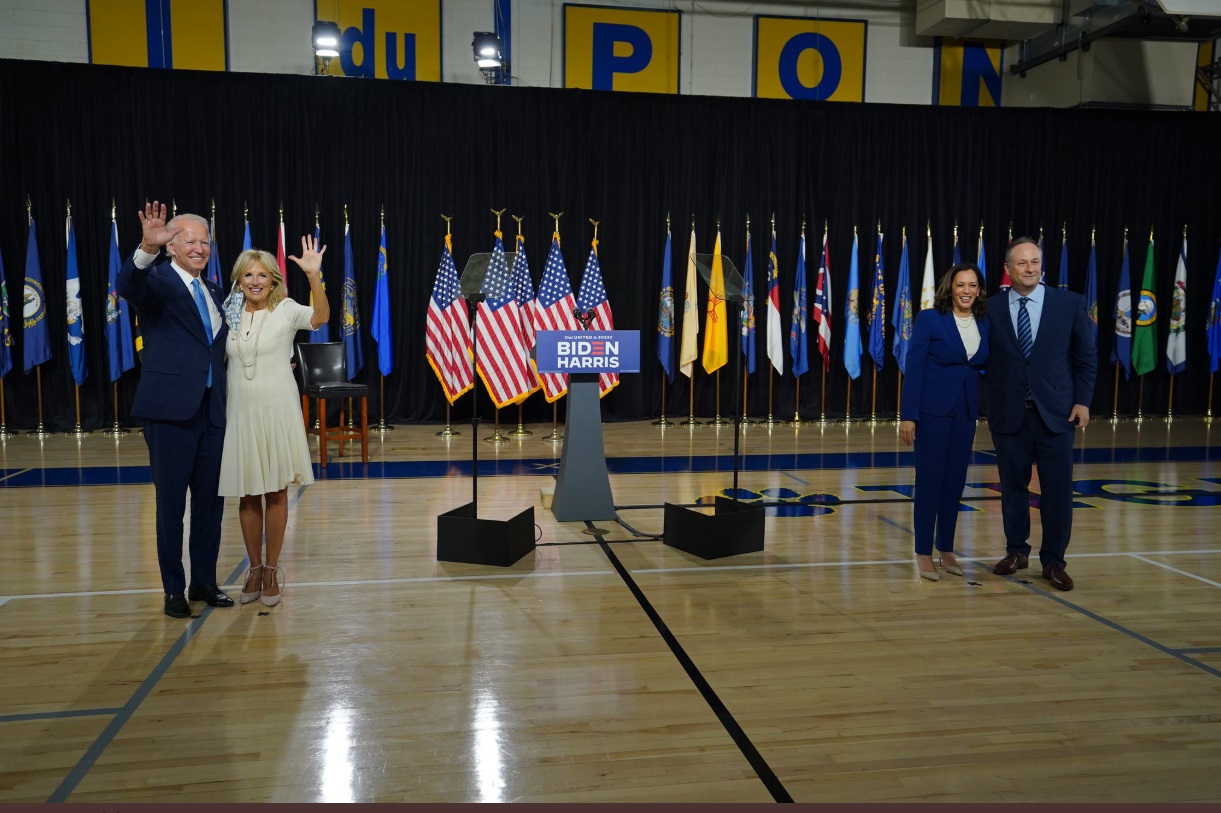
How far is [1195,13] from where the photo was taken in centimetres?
968

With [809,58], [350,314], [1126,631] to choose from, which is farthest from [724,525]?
[809,58]

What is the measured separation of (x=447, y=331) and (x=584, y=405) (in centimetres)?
443

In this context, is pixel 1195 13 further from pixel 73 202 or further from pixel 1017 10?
pixel 73 202

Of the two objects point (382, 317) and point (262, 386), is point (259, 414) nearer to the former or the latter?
point (262, 386)

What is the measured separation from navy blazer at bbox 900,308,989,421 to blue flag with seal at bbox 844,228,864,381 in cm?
661

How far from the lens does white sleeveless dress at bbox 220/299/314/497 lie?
367 centimetres

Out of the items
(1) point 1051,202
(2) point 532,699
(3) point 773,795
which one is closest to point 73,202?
(2) point 532,699

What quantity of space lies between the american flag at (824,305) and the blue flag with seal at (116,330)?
23.3 feet

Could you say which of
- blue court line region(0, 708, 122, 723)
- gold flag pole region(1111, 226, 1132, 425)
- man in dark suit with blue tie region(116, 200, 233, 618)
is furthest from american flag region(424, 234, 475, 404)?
gold flag pole region(1111, 226, 1132, 425)

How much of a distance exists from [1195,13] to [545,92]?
6.62m

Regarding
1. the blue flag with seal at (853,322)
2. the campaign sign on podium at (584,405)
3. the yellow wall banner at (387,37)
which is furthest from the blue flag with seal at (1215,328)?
the yellow wall banner at (387,37)

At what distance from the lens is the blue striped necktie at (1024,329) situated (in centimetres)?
417

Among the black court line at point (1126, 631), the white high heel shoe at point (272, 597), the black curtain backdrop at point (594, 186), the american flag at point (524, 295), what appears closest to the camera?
the black court line at point (1126, 631)

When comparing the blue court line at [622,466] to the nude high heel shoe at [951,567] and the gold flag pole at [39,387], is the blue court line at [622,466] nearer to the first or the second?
the gold flag pole at [39,387]
